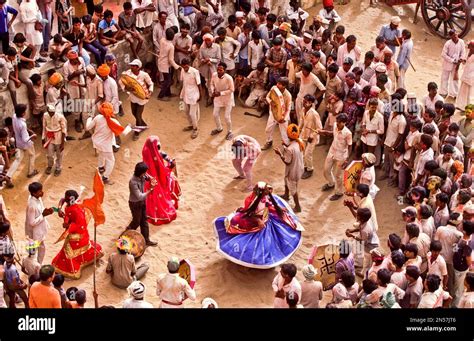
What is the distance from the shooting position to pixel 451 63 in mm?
16266

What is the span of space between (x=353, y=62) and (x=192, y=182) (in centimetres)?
319

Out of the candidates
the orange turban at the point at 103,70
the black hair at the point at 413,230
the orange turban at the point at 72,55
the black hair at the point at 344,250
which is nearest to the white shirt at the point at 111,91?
the orange turban at the point at 103,70

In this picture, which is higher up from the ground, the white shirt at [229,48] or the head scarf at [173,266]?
the white shirt at [229,48]

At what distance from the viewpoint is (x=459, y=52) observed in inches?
638

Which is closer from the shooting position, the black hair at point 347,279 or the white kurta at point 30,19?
the black hair at point 347,279

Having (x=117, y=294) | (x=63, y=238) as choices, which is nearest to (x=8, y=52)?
(x=63, y=238)

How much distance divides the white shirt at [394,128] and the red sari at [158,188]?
3173 mm

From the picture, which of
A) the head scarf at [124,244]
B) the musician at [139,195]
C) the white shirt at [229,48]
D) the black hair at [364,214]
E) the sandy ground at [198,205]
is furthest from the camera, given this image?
the white shirt at [229,48]

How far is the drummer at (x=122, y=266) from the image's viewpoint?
12438mm

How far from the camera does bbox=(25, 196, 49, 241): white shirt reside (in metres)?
12.2

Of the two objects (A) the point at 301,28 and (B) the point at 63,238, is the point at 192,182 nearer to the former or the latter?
(B) the point at 63,238

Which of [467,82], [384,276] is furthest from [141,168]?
[467,82]

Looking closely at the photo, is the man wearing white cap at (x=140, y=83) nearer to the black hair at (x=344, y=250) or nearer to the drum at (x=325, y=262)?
the drum at (x=325, y=262)

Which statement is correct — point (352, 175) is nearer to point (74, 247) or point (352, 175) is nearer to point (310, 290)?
point (310, 290)
